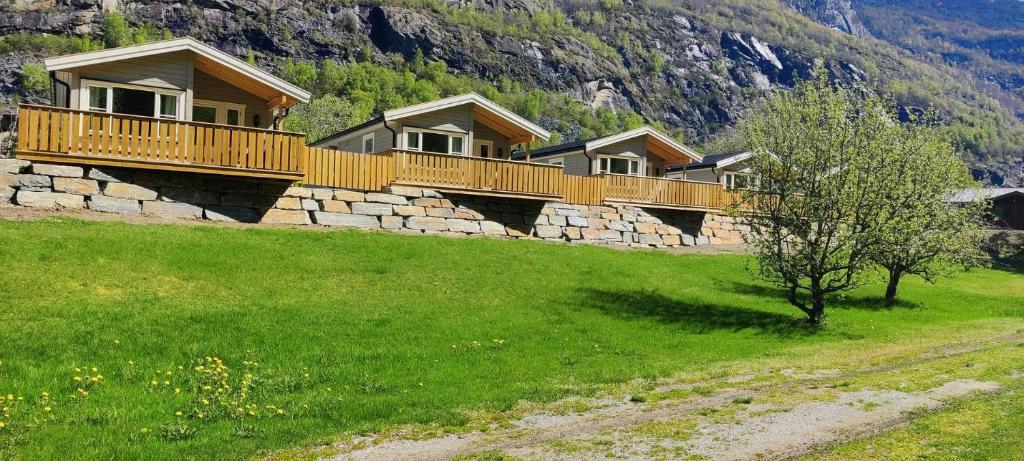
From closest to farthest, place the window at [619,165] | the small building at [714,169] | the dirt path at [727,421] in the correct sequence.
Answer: the dirt path at [727,421]
the window at [619,165]
the small building at [714,169]

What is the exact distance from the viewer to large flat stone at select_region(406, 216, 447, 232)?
88.6ft

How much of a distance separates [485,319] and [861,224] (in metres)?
10.0

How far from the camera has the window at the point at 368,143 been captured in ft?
111

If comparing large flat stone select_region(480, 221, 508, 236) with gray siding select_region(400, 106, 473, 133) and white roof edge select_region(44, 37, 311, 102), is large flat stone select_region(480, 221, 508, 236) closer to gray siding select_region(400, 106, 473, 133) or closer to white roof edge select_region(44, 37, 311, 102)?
gray siding select_region(400, 106, 473, 133)

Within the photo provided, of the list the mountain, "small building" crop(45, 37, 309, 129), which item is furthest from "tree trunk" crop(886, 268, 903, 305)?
the mountain

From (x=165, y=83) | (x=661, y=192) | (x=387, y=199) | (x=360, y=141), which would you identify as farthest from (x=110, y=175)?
(x=661, y=192)

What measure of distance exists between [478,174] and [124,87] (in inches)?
449

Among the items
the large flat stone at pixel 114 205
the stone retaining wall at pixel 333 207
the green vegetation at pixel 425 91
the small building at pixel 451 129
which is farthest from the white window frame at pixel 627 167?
the green vegetation at pixel 425 91

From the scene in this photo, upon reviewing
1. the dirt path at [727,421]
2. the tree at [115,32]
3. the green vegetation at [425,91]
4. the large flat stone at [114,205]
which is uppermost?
the tree at [115,32]

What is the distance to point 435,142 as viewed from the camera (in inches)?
1244

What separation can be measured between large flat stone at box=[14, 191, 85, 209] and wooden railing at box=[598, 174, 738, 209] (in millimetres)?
19236

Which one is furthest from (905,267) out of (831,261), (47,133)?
(47,133)

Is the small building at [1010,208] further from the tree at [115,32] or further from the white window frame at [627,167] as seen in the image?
the tree at [115,32]

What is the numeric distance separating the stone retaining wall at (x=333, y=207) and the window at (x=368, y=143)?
6.79 m
